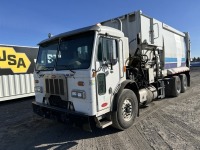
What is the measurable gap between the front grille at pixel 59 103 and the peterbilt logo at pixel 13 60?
5932 mm

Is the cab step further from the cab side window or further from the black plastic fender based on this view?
the cab side window

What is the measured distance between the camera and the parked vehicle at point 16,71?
9617mm

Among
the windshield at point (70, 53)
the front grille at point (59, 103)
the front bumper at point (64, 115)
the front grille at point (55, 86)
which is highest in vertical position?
the windshield at point (70, 53)

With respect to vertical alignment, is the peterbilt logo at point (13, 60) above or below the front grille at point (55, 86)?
above

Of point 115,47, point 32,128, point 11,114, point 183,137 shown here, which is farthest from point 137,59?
point 11,114

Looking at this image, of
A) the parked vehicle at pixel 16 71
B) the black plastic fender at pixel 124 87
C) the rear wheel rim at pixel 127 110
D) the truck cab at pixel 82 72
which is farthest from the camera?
the parked vehicle at pixel 16 71

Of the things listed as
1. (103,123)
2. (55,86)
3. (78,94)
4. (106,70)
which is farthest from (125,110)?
(55,86)

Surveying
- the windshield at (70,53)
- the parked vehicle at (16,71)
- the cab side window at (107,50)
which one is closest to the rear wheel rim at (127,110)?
the cab side window at (107,50)

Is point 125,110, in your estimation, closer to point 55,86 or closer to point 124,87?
point 124,87

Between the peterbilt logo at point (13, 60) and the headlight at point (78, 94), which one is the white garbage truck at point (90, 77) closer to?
the headlight at point (78, 94)

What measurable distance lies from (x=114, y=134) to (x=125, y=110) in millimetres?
709

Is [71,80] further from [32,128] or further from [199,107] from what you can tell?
[199,107]

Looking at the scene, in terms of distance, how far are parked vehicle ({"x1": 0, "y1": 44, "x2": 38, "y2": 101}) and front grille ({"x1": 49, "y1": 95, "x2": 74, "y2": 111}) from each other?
5729 millimetres

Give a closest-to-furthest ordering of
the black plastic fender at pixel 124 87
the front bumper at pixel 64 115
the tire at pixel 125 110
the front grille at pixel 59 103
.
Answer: the front bumper at pixel 64 115 < the front grille at pixel 59 103 < the black plastic fender at pixel 124 87 < the tire at pixel 125 110
